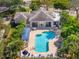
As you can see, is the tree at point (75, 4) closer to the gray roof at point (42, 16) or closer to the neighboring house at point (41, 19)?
the neighboring house at point (41, 19)

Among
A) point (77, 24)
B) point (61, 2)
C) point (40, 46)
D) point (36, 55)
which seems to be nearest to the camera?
point (36, 55)

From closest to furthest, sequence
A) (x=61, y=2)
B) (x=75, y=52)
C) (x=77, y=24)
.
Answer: (x=75, y=52) → (x=77, y=24) → (x=61, y=2)

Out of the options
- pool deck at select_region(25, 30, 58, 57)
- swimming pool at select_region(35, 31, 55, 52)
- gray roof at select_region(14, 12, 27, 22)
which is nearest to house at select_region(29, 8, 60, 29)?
gray roof at select_region(14, 12, 27, 22)

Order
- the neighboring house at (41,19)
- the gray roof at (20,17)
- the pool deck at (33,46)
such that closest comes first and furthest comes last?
the pool deck at (33,46) < the neighboring house at (41,19) < the gray roof at (20,17)

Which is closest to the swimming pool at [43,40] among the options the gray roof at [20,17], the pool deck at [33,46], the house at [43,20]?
the pool deck at [33,46]

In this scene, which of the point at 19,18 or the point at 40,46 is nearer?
the point at 40,46

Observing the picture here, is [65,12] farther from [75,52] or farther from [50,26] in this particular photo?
[75,52]

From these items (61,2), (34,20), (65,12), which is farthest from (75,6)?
(34,20)
